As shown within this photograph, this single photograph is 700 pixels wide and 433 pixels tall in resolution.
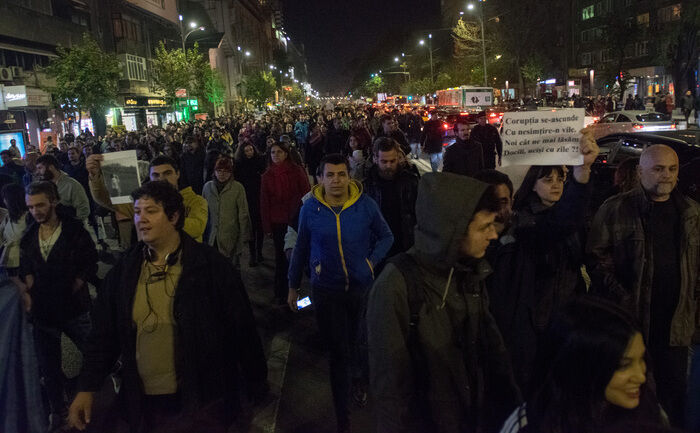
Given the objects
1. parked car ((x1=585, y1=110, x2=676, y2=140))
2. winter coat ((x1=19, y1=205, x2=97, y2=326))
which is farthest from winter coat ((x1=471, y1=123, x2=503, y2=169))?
winter coat ((x1=19, y1=205, x2=97, y2=326))

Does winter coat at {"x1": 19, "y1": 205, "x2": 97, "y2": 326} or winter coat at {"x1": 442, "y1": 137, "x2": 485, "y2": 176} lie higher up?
winter coat at {"x1": 442, "y1": 137, "x2": 485, "y2": 176}

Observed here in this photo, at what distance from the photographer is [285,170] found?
23.4ft

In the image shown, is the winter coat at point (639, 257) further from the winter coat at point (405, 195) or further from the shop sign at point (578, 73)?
the shop sign at point (578, 73)

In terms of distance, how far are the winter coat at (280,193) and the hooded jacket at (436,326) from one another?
4688 mm

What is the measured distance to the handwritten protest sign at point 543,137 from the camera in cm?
420

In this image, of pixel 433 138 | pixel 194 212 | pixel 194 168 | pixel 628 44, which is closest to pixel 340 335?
pixel 194 212

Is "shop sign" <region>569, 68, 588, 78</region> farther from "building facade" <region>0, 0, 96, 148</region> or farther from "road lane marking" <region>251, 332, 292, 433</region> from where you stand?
"road lane marking" <region>251, 332, 292, 433</region>

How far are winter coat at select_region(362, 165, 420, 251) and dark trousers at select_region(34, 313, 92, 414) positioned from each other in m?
2.65

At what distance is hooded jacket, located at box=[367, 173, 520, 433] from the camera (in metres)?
2.36

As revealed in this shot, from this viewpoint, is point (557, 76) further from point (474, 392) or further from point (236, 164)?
point (474, 392)

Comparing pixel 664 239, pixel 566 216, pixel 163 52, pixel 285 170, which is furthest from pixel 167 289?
pixel 163 52

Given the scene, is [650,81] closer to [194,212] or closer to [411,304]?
[194,212]

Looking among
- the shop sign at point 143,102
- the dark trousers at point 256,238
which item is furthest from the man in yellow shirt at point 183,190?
the shop sign at point 143,102

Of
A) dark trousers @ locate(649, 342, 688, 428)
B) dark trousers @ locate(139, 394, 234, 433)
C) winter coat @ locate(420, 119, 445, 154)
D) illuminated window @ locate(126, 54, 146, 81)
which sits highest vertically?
illuminated window @ locate(126, 54, 146, 81)
